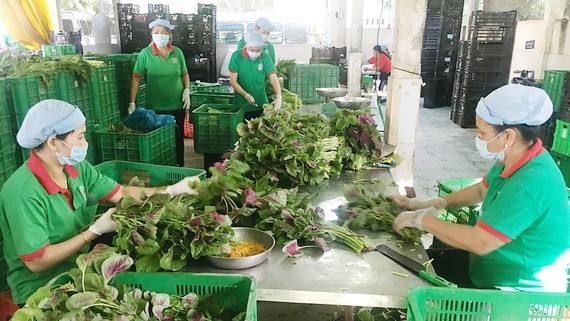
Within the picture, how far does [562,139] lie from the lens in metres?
5.45

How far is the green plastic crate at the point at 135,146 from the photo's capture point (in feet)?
12.7

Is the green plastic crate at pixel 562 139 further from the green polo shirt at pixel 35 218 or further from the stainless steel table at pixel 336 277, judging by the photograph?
the green polo shirt at pixel 35 218

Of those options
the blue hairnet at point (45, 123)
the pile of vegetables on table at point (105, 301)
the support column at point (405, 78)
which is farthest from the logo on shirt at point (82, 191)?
the support column at point (405, 78)

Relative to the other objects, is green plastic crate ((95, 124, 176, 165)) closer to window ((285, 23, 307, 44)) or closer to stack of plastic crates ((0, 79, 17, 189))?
stack of plastic crates ((0, 79, 17, 189))

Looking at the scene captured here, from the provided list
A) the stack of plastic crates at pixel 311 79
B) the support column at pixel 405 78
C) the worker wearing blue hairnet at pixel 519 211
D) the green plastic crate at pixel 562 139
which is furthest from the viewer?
the stack of plastic crates at pixel 311 79

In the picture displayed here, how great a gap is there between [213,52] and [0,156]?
711 centimetres

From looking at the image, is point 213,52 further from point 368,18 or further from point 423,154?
point 368,18

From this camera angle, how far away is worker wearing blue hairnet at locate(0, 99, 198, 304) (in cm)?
198

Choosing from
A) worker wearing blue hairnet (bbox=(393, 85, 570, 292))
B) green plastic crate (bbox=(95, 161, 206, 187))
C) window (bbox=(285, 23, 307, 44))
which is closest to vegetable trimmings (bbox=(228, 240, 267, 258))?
worker wearing blue hairnet (bbox=(393, 85, 570, 292))

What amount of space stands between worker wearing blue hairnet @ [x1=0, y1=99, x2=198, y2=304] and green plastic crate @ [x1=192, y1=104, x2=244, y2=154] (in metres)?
2.58

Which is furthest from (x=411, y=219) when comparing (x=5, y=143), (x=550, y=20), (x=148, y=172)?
(x=550, y=20)

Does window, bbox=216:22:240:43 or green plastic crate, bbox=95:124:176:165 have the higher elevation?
window, bbox=216:22:240:43

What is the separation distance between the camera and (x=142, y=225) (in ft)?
6.21

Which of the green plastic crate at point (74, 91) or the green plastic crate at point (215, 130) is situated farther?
the green plastic crate at point (215, 130)
